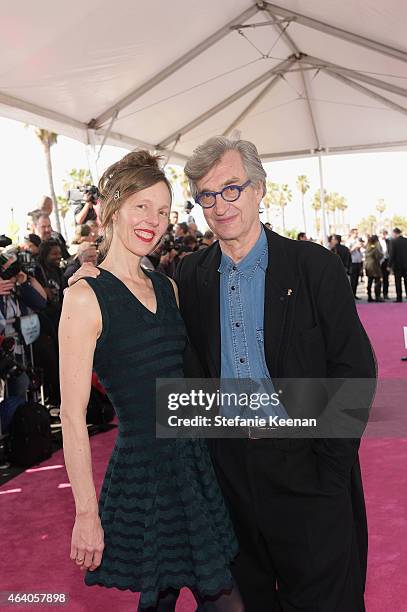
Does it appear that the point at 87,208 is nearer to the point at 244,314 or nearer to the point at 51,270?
the point at 51,270

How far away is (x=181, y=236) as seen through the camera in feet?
34.6

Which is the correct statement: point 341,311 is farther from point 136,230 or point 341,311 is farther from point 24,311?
point 24,311

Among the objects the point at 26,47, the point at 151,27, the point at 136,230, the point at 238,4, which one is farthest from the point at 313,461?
the point at 238,4

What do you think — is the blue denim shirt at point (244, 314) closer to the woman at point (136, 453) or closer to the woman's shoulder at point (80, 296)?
the woman at point (136, 453)

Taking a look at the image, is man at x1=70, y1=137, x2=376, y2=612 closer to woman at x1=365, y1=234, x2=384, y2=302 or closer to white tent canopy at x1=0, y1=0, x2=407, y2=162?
white tent canopy at x1=0, y1=0, x2=407, y2=162

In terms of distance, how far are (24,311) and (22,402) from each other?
836 millimetres

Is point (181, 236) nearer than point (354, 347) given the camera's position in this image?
No

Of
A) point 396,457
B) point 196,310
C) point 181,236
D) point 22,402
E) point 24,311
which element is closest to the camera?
point 196,310

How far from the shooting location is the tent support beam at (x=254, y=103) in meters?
14.8

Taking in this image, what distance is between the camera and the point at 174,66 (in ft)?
37.4

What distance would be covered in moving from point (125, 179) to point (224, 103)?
13.2 m

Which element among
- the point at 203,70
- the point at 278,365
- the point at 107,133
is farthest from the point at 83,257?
the point at 203,70

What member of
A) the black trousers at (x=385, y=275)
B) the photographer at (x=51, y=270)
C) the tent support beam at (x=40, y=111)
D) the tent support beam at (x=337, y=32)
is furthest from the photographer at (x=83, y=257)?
the black trousers at (x=385, y=275)

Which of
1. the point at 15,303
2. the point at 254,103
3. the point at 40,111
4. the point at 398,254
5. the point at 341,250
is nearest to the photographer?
the point at 15,303
